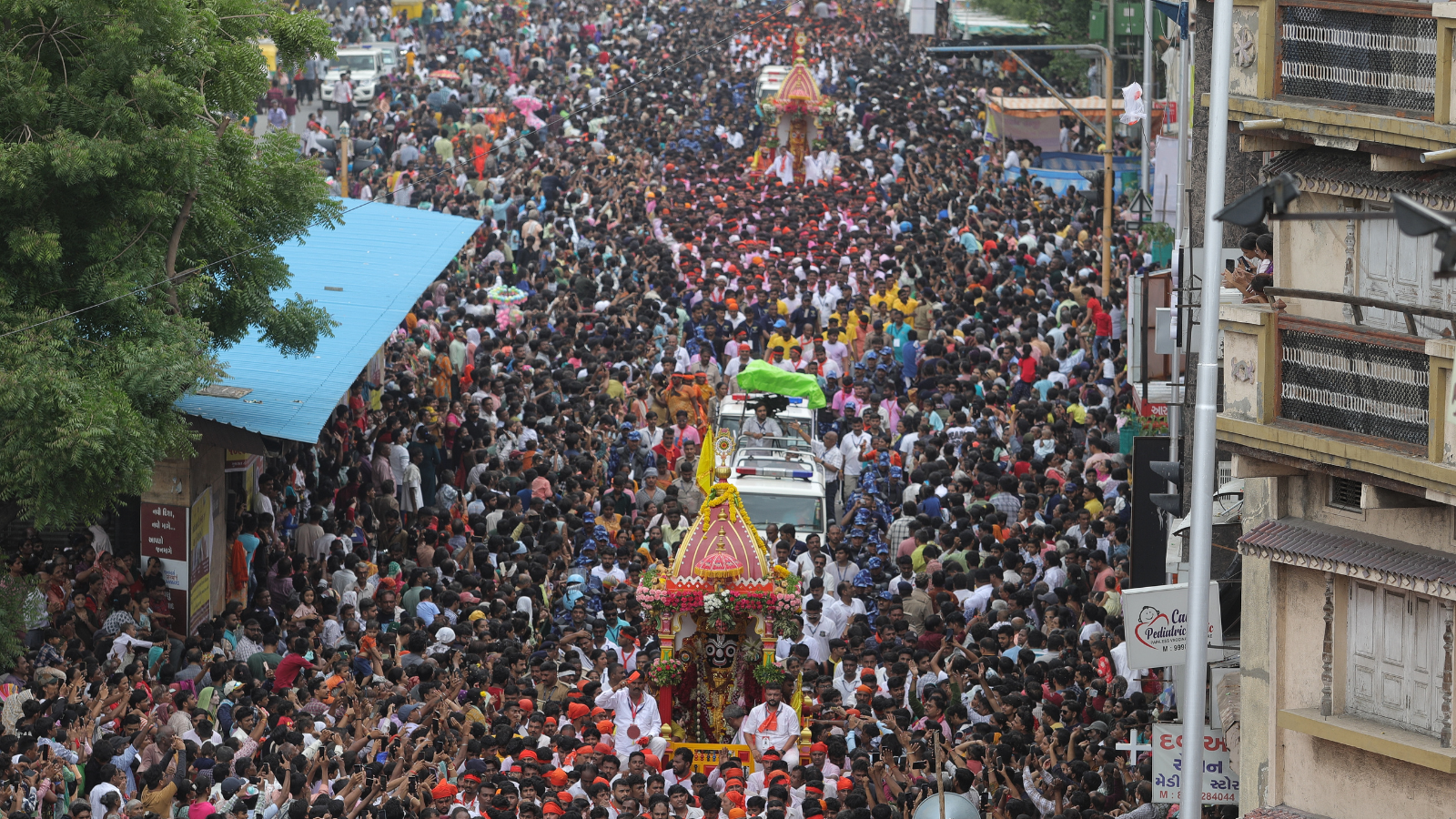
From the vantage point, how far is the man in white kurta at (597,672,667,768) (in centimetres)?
1444

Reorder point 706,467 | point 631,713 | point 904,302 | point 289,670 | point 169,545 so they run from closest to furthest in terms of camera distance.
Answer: point 631,713 < point 289,670 < point 706,467 < point 169,545 < point 904,302

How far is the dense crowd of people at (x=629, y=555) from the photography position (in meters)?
13.0

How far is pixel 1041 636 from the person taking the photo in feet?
51.0

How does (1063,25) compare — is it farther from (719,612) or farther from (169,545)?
(719,612)

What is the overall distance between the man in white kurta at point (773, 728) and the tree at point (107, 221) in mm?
4874

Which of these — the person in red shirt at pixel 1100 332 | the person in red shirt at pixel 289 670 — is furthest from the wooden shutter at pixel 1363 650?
the person in red shirt at pixel 1100 332

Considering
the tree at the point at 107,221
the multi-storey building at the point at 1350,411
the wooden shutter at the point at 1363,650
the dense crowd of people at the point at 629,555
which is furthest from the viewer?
the tree at the point at 107,221

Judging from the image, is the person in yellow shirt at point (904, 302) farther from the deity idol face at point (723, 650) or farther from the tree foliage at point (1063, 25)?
the tree foliage at point (1063, 25)

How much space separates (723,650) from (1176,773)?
4455mm

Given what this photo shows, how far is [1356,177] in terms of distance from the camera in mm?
11281

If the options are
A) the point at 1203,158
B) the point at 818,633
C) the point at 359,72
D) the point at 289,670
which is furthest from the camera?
the point at 359,72

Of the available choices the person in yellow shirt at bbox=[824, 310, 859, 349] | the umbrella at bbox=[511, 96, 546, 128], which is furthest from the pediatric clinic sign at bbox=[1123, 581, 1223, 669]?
the umbrella at bbox=[511, 96, 546, 128]

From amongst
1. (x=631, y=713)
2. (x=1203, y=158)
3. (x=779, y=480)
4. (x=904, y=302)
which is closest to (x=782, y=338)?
(x=904, y=302)

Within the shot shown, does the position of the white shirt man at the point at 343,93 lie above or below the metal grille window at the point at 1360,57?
above
